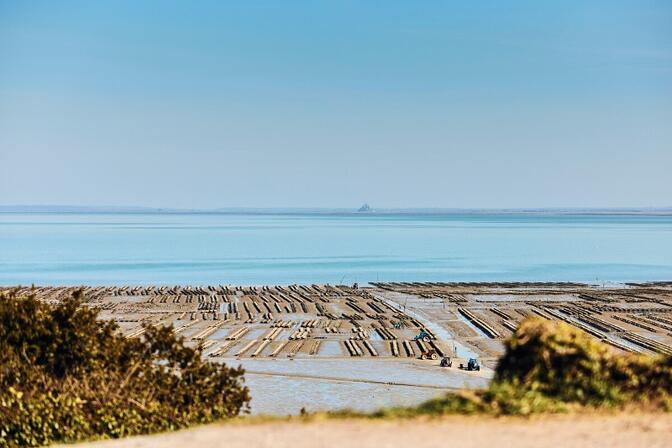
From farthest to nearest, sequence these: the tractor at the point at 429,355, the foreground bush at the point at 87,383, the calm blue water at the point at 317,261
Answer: the calm blue water at the point at 317,261 → the tractor at the point at 429,355 → the foreground bush at the point at 87,383

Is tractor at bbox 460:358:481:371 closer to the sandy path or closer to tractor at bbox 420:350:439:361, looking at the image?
tractor at bbox 420:350:439:361

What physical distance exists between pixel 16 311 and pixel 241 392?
15.9 ft

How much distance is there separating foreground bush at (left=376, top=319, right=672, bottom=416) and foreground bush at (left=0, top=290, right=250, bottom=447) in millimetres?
4432

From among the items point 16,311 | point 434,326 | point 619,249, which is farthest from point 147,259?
point 16,311

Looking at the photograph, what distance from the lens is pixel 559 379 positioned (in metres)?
14.1

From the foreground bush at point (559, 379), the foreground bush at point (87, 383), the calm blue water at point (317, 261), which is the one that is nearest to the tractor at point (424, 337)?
the foreground bush at point (87, 383)

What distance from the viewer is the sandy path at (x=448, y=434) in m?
12.1

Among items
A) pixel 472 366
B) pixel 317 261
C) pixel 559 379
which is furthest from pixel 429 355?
pixel 317 261

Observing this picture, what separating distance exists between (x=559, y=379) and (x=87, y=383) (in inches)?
348

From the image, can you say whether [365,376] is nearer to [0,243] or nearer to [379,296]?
[379,296]

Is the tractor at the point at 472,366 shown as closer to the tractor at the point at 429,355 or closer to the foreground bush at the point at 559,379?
the tractor at the point at 429,355

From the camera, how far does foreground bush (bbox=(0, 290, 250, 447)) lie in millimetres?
15258

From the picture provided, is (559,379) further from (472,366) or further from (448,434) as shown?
(472,366)

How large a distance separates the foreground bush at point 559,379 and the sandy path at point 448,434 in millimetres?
424
